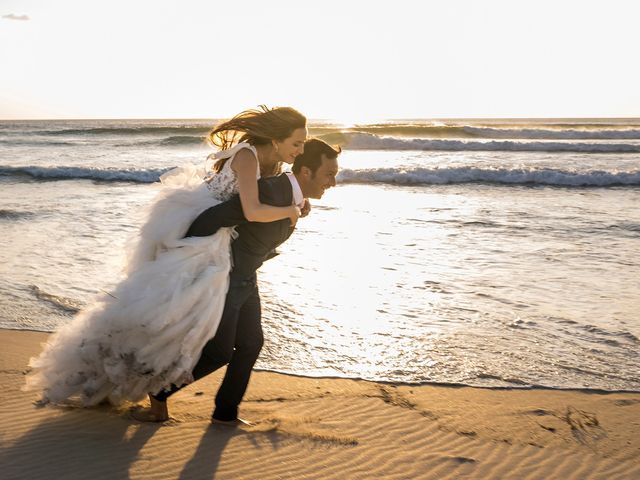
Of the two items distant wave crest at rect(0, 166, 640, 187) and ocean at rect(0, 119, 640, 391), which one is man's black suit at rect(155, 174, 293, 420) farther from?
distant wave crest at rect(0, 166, 640, 187)

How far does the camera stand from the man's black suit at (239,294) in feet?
12.6

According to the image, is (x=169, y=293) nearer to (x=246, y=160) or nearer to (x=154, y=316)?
(x=154, y=316)

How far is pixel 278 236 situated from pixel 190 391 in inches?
56.9

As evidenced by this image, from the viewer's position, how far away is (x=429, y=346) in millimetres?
5602

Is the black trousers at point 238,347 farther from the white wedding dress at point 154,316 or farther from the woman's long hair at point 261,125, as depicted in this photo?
the woman's long hair at point 261,125

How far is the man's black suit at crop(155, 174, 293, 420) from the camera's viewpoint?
3842 mm

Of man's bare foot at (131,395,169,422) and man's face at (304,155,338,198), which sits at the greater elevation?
man's face at (304,155,338,198)

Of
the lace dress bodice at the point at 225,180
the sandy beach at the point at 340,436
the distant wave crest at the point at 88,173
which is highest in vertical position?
the lace dress bodice at the point at 225,180

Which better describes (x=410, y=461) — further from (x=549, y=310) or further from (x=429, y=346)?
(x=549, y=310)

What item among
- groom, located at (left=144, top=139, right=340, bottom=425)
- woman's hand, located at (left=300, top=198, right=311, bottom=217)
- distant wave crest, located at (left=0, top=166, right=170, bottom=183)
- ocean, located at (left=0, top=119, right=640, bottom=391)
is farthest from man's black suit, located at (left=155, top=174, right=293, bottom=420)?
distant wave crest, located at (left=0, top=166, right=170, bottom=183)

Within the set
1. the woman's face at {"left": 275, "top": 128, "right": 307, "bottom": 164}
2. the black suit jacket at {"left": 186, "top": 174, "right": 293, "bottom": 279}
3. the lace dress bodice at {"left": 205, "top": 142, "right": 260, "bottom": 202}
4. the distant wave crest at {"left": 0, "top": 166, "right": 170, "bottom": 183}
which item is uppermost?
the woman's face at {"left": 275, "top": 128, "right": 307, "bottom": 164}

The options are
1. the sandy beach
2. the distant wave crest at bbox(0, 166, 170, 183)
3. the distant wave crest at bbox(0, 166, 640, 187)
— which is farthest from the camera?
the distant wave crest at bbox(0, 166, 170, 183)

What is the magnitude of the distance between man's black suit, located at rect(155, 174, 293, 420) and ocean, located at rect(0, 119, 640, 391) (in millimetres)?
679

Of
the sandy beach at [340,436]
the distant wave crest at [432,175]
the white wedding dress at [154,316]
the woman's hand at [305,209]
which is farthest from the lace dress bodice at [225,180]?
the distant wave crest at [432,175]
